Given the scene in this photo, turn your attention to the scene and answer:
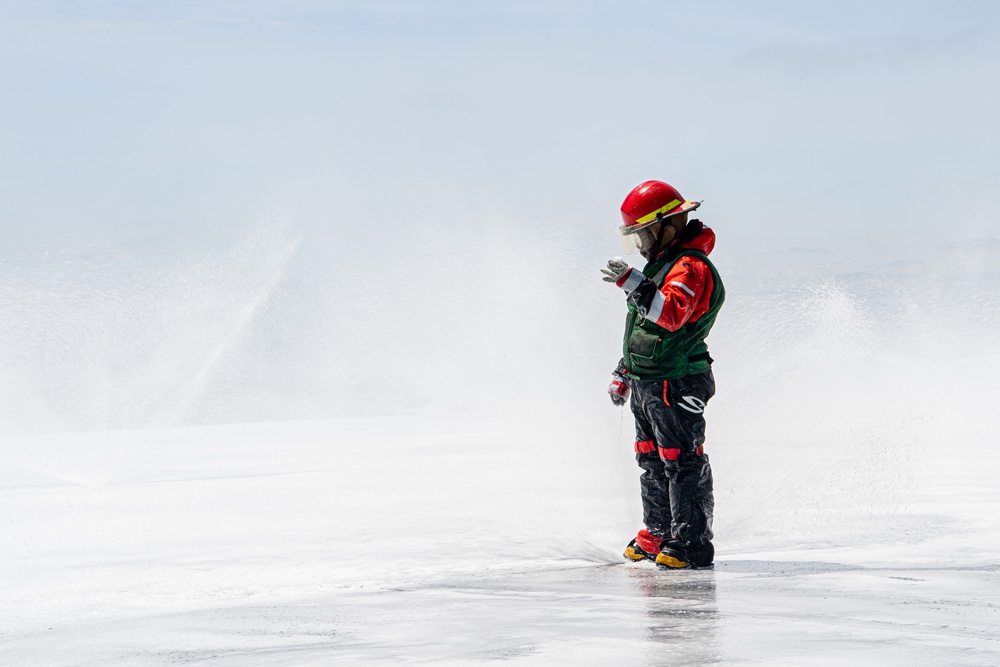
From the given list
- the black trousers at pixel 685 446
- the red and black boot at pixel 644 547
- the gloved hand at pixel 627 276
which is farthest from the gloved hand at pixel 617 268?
the red and black boot at pixel 644 547

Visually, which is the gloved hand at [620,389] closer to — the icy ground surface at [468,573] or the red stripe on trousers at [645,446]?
the red stripe on trousers at [645,446]

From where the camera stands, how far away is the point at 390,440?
15094 mm

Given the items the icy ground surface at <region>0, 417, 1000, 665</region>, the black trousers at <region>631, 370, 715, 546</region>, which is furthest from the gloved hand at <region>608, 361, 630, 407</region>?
the icy ground surface at <region>0, 417, 1000, 665</region>

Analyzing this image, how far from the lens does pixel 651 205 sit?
243 inches

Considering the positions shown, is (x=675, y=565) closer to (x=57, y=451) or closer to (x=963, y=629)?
(x=963, y=629)

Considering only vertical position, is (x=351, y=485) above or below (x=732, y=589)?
above

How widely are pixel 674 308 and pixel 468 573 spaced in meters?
1.85

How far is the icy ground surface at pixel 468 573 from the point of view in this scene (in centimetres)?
409

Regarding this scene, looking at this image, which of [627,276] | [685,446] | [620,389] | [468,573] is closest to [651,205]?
[627,276]

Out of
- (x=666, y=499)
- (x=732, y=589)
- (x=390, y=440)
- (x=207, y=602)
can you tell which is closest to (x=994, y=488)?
(x=666, y=499)

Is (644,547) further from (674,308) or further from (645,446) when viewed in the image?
(674,308)

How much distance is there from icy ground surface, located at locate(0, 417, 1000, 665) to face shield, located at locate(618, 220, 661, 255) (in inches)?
74.0

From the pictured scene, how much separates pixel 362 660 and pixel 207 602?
1663mm

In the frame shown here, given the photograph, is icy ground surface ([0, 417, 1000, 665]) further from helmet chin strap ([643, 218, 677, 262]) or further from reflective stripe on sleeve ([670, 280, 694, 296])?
helmet chin strap ([643, 218, 677, 262])
